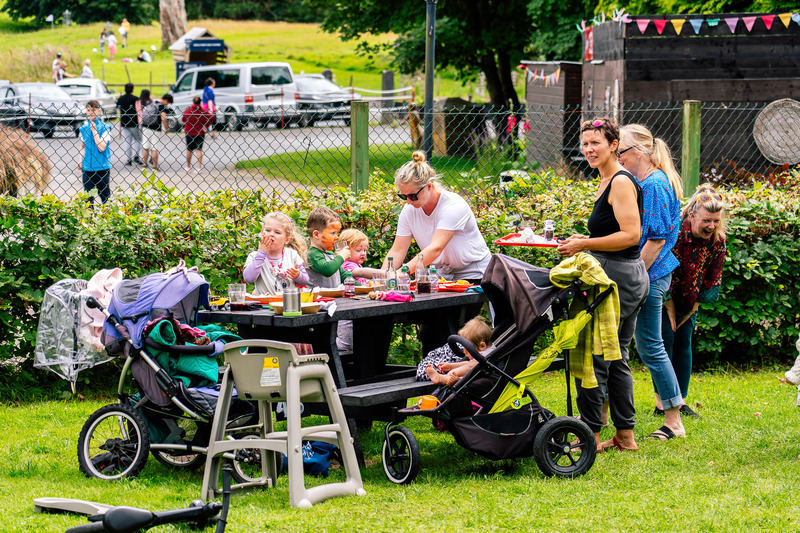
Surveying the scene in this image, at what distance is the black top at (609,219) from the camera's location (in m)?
4.92

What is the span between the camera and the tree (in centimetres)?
2108

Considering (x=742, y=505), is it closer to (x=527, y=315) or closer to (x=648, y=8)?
(x=527, y=315)

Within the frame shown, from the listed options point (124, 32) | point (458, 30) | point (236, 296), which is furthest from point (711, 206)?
point (124, 32)

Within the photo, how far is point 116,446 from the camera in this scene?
15.5 feet

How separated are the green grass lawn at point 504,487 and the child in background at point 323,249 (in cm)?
98

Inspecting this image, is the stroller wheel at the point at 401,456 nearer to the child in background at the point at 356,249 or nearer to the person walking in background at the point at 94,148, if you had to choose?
the child in background at the point at 356,249

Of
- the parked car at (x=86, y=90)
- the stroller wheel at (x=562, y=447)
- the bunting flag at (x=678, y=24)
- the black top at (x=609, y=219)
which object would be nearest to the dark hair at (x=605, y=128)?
the black top at (x=609, y=219)

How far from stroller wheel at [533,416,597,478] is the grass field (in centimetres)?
3395

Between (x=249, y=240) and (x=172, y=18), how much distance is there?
46.9m

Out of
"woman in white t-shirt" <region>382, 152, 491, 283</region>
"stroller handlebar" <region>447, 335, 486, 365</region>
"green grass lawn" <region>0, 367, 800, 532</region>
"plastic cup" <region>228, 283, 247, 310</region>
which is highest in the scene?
"woman in white t-shirt" <region>382, 152, 491, 283</region>

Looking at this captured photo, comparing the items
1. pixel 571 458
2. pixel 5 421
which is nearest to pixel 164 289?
pixel 5 421

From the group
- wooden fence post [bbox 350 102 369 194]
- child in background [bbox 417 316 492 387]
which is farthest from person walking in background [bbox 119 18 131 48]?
child in background [bbox 417 316 492 387]

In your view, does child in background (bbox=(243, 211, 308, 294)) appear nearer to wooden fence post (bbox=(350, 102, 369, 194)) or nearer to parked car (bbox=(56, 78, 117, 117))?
wooden fence post (bbox=(350, 102, 369, 194))

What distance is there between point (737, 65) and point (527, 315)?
8.89m
